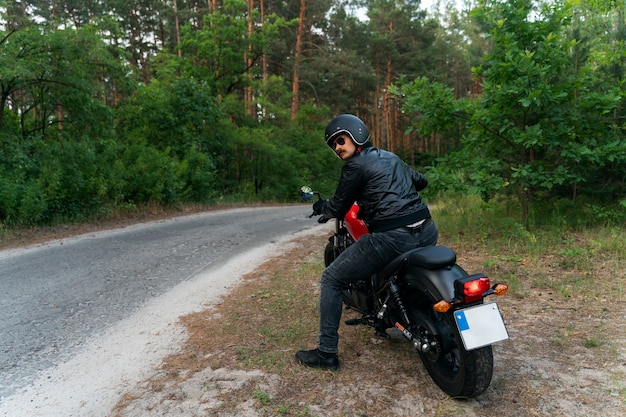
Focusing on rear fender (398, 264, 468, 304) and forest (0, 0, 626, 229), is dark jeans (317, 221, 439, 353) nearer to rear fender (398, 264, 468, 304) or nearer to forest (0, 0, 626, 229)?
rear fender (398, 264, 468, 304)

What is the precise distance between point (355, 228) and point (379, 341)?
1.03 meters

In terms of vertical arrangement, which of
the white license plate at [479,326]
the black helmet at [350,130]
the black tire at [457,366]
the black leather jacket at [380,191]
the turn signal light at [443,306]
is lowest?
the black tire at [457,366]

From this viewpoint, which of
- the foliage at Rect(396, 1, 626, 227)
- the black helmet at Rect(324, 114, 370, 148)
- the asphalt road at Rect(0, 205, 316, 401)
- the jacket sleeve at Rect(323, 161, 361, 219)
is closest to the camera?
the jacket sleeve at Rect(323, 161, 361, 219)

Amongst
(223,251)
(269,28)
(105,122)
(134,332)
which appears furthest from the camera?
(269,28)

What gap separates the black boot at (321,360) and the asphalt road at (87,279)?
A: 6.71 ft

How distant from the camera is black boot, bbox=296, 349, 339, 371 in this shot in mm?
3176

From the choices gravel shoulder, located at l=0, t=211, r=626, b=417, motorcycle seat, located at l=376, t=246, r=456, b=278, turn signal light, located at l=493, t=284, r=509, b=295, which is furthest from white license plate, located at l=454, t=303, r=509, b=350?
gravel shoulder, located at l=0, t=211, r=626, b=417

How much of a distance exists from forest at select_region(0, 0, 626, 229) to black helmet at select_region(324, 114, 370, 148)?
400cm

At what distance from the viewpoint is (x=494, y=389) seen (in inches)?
113

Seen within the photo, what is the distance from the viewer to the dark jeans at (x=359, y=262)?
3.03 metres

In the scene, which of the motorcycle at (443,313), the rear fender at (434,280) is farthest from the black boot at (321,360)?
the rear fender at (434,280)

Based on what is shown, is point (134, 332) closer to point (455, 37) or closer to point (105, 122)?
point (105, 122)


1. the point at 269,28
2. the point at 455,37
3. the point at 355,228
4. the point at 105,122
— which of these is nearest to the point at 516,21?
the point at 355,228

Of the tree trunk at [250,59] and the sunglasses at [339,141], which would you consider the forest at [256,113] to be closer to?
the tree trunk at [250,59]
